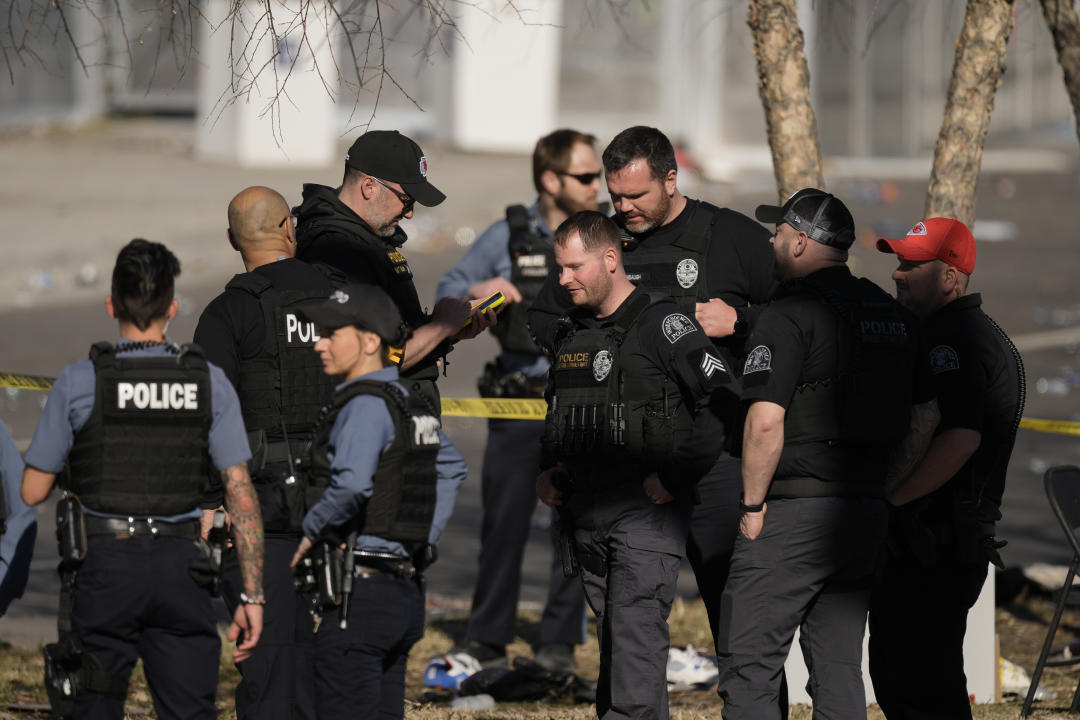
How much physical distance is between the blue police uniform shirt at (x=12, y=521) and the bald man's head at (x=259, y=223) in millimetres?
1044

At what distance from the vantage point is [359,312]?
445 centimetres

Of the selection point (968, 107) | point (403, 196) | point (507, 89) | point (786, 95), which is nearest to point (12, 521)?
point (403, 196)

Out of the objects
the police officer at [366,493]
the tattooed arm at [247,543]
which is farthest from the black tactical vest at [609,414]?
the tattooed arm at [247,543]

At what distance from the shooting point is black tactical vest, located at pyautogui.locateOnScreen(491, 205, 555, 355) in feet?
24.2

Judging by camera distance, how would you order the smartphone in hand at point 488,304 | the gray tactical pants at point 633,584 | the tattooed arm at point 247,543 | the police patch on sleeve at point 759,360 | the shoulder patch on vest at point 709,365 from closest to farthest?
1. the tattooed arm at point 247,543
2. the police patch on sleeve at point 759,360
3. the shoulder patch on vest at point 709,365
4. the gray tactical pants at point 633,584
5. the smartphone in hand at point 488,304

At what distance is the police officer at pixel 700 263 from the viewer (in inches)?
211

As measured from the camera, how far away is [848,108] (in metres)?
24.5

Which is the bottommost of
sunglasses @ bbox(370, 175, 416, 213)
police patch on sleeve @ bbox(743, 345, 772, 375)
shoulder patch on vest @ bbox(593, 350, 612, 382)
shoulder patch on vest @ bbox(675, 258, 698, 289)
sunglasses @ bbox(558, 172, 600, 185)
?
shoulder patch on vest @ bbox(593, 350, 612, 382)

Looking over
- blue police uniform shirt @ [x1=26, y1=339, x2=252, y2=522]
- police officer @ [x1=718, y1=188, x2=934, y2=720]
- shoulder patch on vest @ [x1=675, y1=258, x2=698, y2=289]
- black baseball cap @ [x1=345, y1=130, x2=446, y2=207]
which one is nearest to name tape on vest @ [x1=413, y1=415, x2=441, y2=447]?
blue police uniform shirt @ [x1=26, y1=339, x2=252, y2=522]

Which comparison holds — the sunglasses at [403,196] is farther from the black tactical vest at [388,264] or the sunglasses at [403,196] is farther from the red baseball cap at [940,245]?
the red baseball cap at [940,245]

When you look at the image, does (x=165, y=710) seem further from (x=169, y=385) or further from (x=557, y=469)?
(x=557, y=469)

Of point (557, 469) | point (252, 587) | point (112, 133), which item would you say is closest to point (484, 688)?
point (557, 469)

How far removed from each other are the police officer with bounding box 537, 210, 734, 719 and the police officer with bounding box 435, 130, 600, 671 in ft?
7.25

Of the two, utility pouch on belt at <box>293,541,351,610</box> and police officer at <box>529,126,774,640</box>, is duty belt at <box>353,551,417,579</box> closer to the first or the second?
utility pouch on belt at <box>293,541,351,610</box>
